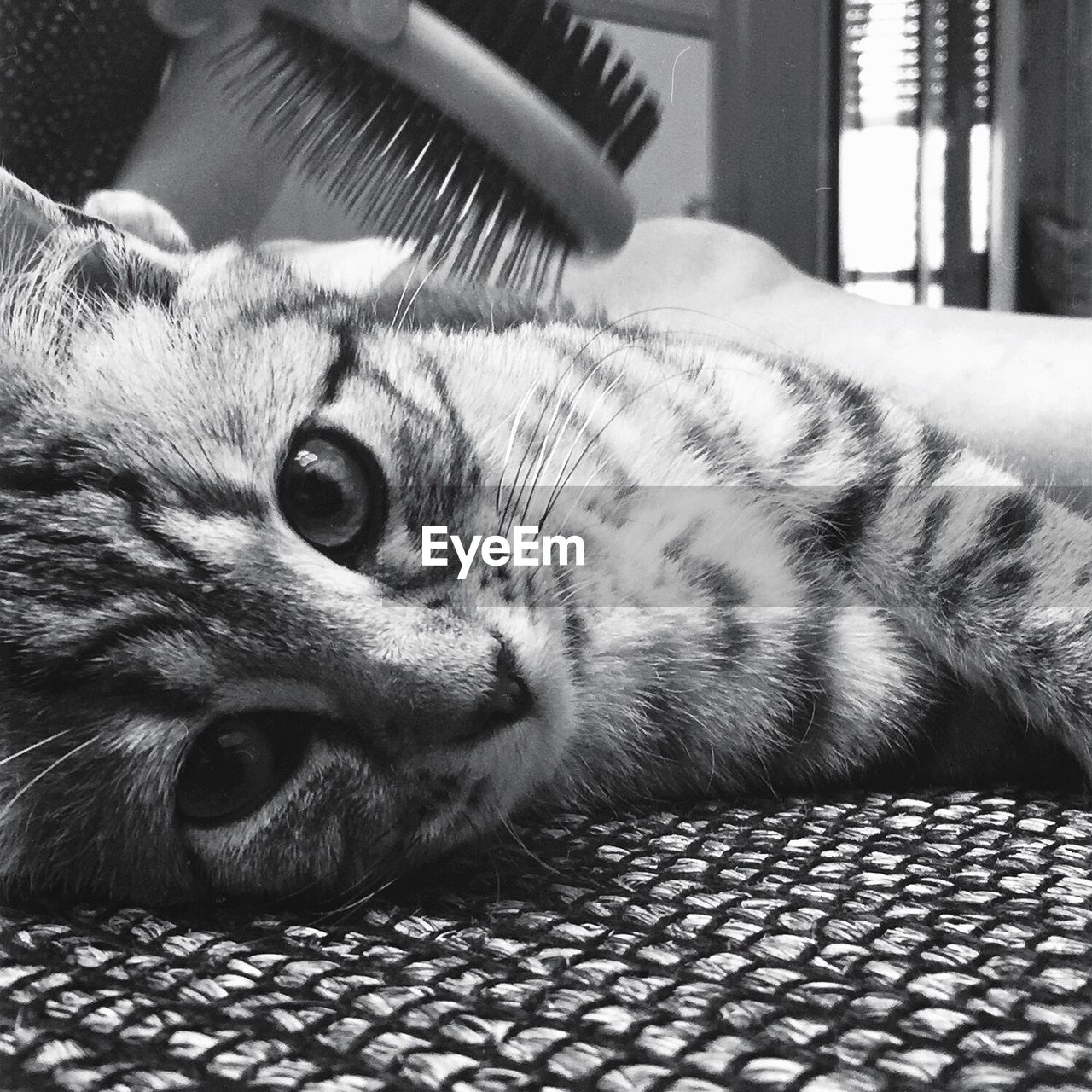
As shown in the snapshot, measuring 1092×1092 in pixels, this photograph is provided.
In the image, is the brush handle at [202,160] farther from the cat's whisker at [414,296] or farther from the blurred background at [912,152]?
the blurred background at [912,152]

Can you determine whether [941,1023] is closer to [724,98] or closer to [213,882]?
[213,882]

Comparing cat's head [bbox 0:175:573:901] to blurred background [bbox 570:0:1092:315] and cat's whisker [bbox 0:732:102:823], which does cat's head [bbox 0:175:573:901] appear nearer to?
cat's whisker [bbox 0:732:102:823]

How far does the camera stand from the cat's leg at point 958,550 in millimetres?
741

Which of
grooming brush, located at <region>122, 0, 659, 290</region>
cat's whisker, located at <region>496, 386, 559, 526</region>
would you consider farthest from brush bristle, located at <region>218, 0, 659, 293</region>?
cat's whisker, located at <region>496, 386, 559, 526</region>

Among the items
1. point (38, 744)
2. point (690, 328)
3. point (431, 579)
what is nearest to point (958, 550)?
point (690, 328)

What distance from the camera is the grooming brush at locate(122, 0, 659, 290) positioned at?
78cm

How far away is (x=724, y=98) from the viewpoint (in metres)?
0.79

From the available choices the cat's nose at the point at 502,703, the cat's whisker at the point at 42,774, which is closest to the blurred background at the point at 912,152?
the cat's nose at the point at 502,703

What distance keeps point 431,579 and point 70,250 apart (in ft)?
1.10

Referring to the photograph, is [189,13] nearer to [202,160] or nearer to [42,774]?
[202,160]

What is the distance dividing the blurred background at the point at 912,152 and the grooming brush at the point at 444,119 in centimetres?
5

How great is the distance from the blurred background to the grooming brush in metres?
0.05

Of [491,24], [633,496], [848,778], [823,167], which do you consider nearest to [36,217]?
[491,24]

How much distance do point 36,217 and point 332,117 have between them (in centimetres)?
21
